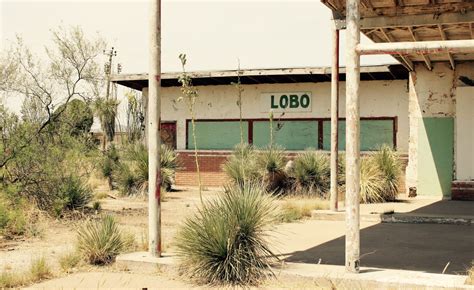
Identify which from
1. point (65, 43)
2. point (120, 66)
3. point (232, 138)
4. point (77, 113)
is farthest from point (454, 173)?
point (120, 66)

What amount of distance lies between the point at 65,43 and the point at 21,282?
12.8 m

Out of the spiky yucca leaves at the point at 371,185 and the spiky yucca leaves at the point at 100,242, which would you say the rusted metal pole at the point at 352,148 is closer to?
the spiky yucca leaves at the point at 100,242

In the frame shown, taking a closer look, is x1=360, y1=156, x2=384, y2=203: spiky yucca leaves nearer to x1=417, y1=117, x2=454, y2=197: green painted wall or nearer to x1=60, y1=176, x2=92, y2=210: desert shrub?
x1=417, y1=117, x2=454, y2=197: green painted wall

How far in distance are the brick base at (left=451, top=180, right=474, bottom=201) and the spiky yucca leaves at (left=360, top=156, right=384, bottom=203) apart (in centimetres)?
192

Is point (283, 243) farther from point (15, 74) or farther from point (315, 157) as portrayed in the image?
point (15, 74)

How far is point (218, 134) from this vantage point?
23656 millimetres

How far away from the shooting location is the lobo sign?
874 inches

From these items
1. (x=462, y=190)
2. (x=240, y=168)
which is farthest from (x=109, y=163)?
(x=462, y=190)

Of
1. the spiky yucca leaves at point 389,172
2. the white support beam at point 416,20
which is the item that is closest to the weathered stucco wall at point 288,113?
the spiky yucca leaves at point 389,172

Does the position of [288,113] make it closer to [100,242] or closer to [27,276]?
[100,242]

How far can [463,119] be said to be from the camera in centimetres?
1700

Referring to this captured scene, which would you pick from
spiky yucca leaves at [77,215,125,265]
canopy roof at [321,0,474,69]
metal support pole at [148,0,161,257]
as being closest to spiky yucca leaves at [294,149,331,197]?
canopy roof at [321,0,474,69]

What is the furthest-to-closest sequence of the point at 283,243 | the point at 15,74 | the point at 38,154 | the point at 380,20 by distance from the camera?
the point at 15,74
the point at 38,154
the point at 380,20
the point at 283,243

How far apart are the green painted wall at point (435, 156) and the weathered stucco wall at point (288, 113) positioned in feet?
8.50
